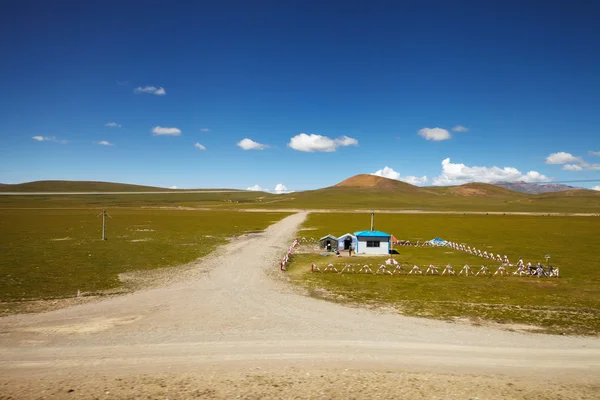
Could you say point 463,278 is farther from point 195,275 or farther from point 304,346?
point 195,275

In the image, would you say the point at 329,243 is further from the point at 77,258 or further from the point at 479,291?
the point at 77,258

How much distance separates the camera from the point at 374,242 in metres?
53.5

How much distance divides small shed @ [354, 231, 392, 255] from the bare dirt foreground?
2733 centimetres

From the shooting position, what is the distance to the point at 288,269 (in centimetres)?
4203

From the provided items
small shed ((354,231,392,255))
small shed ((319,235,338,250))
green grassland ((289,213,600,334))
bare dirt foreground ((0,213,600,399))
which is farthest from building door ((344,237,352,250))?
bare dirt foreground ((0,213,600,399))

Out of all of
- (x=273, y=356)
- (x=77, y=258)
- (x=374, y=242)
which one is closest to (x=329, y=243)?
(x=374, y=242)

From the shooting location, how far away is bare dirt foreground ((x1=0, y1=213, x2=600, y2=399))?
48.1 ft

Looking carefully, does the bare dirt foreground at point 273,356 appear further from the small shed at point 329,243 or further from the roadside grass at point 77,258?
the small shed at point 329,243

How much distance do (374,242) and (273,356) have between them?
124ft

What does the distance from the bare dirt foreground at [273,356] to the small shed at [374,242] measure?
1076 inches

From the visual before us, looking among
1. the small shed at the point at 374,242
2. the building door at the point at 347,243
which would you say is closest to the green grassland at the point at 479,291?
the small shed at the point at 374,242

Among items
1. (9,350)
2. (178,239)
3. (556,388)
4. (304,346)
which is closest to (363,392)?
(304,346)

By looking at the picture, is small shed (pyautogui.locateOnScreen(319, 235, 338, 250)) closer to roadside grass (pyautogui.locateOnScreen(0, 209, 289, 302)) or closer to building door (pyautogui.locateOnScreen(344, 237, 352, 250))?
building door (pyautogui.locateOnScreen(344, 237, 352, 250))

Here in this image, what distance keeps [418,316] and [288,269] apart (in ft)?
65.9
